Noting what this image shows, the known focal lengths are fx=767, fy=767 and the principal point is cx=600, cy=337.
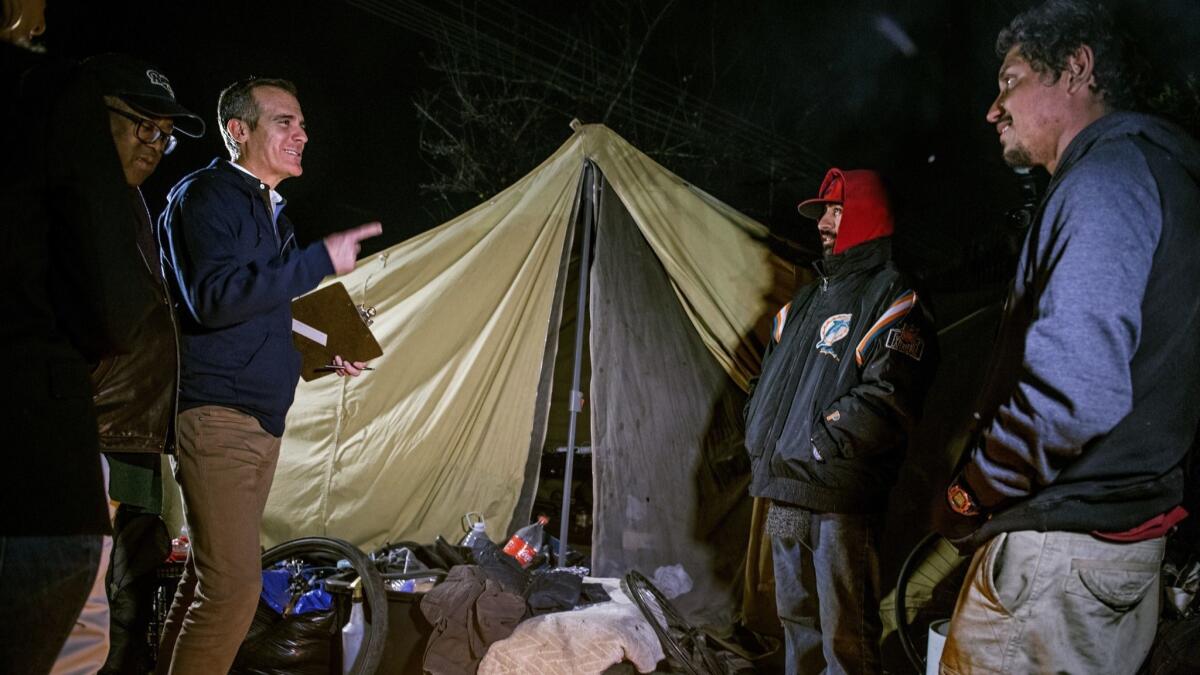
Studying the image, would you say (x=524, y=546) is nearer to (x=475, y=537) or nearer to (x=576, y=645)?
(x=475, y=537)

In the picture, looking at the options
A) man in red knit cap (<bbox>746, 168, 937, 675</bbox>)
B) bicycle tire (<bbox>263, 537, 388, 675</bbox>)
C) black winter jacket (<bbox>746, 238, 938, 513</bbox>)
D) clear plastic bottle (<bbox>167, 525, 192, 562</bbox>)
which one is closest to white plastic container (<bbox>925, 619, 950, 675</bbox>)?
man in red knit cap (<bbox>746, 168, 937, 675</bbox>)

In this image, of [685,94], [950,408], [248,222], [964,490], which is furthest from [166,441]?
[685,94]

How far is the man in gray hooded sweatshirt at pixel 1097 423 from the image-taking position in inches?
57.2

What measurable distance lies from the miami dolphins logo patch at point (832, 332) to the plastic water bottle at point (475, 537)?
222 centimetres

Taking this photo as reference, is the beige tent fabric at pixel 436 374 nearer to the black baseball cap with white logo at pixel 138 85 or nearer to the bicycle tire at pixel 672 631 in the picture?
the bicycle tire at pixel 672 631

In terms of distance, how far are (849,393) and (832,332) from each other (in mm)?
312

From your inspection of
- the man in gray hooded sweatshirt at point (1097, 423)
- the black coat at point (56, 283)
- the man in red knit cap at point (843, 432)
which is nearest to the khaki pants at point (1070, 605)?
the man in gray hooded sweatshirt at point (1097, 423)

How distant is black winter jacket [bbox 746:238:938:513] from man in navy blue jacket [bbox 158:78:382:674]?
1.84 metres

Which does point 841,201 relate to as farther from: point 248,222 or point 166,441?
point 166,441

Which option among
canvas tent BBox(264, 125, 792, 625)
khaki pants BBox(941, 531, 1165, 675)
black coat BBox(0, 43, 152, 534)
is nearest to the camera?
black coat BBox(0, 43, 152, 534)

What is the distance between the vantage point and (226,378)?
242 centimetres

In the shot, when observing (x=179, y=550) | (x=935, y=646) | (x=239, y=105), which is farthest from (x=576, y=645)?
(x=239, y=105)

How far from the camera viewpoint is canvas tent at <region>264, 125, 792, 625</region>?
448 cm

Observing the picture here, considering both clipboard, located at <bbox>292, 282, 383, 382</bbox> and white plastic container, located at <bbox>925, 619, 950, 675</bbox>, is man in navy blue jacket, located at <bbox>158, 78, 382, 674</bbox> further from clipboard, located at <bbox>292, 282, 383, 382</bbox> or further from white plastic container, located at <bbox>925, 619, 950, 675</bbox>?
white plastic container, located at <bbox>925, 619, 950, 675</bbox>
